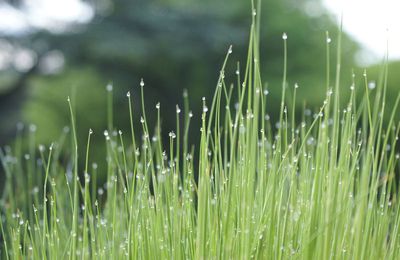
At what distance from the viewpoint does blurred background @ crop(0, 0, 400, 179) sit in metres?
13.2

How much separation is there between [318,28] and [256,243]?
609 inches

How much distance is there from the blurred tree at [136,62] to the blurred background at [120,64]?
22 millimetres

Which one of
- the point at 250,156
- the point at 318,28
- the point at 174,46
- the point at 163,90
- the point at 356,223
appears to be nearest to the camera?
the point at 356,223

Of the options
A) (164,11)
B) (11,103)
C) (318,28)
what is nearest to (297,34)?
(318,28)

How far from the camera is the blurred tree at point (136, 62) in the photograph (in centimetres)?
1326

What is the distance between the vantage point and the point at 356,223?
66.4 inches

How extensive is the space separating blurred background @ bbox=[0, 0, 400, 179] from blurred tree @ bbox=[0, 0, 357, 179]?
2 cm

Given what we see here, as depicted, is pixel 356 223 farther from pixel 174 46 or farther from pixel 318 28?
pixel 318 28

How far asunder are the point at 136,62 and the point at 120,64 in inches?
16.9

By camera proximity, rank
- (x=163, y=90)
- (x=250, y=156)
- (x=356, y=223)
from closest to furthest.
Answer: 1. (x=356, y=223)
2. (x=250, y=156)
3. (x=163, y=90)

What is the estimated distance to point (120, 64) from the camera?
13.7 metres

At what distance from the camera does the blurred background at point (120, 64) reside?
13227 millimetres

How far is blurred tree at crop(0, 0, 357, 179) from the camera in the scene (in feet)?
43.5

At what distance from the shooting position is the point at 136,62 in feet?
46.0
